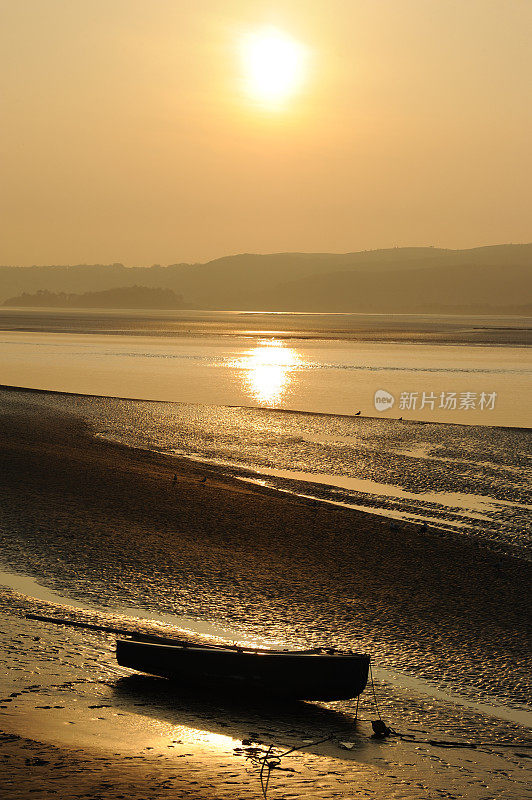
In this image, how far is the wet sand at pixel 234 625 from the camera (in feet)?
25.8

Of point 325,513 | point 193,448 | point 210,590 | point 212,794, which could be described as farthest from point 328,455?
point 212,794

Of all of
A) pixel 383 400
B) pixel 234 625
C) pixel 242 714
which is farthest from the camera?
pixel 383 400

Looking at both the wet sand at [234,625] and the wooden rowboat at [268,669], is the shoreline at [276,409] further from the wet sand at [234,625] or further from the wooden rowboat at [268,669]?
the wooden rowboat at [268,669]

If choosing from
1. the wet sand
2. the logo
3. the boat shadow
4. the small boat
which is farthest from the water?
the boat shadow

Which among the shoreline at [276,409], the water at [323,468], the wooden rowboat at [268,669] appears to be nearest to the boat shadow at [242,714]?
the wooden rowboat at [268,669]

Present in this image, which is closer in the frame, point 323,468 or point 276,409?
point 323,468

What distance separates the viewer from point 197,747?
8.34 meters

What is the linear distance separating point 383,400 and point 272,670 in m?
35.5

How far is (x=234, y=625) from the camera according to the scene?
1216 cm

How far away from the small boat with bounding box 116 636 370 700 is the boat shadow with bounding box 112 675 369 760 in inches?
6.8

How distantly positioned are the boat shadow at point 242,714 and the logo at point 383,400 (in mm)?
31431

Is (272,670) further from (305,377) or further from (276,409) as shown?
(305,377)

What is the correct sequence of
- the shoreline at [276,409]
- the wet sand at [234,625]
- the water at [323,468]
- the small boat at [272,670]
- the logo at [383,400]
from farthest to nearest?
the logo at [383,400]
the shoreline at [276,409]
the water at [323,468]
the small boat at [272,670]
the wet sand at [234,625]

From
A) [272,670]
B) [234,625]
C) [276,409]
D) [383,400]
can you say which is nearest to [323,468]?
[234,625]
